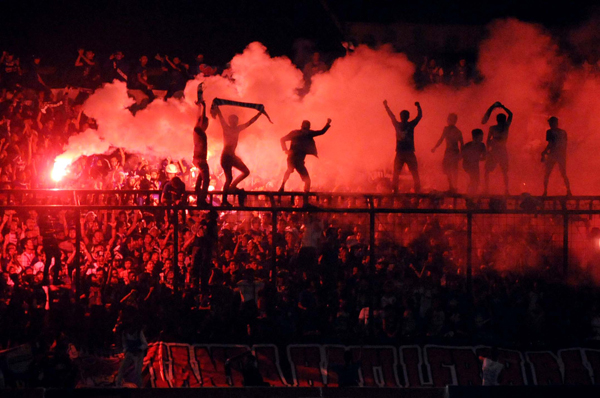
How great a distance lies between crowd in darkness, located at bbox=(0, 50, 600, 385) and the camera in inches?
384

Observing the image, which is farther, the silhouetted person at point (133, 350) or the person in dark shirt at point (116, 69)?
the person in dark shirt at point (116, 69)

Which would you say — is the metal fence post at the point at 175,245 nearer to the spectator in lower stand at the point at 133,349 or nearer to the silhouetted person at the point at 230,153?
the spectator in lower stand at the point at 133,349

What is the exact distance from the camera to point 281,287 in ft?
34.7

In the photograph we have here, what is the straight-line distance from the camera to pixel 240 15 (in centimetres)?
2033

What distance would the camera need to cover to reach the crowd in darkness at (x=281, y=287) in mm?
9758

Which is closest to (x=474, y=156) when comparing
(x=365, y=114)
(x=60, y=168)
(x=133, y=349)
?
(x=365, y=114)

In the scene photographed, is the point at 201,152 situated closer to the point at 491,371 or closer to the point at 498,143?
the point at 498,143

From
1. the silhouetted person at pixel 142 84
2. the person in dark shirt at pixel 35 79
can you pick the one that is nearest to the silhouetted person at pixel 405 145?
the silhouetted person at pixel 142 84

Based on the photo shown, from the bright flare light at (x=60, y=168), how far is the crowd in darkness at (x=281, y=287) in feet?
9.16

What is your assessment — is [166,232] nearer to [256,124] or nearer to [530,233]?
[256,124]

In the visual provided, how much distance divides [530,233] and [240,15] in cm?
1257

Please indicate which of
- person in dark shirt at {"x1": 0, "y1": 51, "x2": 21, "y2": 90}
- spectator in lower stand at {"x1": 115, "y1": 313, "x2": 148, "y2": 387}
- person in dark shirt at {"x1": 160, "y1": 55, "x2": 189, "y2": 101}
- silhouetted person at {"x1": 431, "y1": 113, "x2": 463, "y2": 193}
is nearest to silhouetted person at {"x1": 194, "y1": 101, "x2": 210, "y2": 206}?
spectator in lower stand at {"x1": 115, "y1": 313, "x2": 148, "y2": 387}

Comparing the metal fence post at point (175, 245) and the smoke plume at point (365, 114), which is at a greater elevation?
the smoke plume at point (365, 114)

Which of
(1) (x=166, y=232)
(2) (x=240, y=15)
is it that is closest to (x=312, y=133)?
(1) (x=166, y=232)
